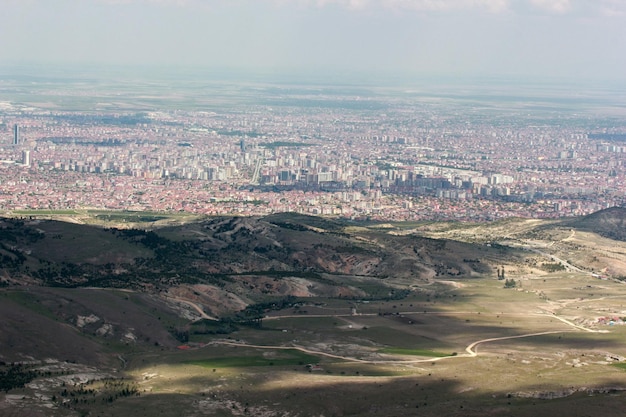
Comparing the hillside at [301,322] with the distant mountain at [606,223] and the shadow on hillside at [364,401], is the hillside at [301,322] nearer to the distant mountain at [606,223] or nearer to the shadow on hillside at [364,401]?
the shadow on hillside at [364,401]

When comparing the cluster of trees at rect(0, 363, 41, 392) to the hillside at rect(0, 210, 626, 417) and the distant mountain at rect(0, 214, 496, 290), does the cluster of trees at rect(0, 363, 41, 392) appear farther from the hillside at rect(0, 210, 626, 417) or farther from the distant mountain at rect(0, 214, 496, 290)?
the distant mountain at rect(0, 214, 496, 290)

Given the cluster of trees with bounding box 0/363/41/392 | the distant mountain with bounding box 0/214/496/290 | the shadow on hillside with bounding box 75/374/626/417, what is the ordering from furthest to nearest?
the distant mountain with bounding box 0/214/496/290 → the cluster of trees with bounding box 0/363/41/392 → the shadow on hillside with bounding box 75/374/626/417

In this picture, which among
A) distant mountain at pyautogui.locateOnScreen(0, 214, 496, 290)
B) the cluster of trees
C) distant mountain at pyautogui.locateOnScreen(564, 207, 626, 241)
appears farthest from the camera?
distant mountain at pyautogui.locateOnScreen(564, 207, 626, 241)

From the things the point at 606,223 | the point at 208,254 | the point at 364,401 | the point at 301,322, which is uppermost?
the point at 364,401

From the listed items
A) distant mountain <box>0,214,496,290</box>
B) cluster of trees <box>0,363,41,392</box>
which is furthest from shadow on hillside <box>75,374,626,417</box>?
distant mountain <box>0,214,496,290</box>

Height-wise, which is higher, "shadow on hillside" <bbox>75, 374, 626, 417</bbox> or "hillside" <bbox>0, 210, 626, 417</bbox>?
"shadow on hillside" <bbox>75, 374, 626, 417</bbox>

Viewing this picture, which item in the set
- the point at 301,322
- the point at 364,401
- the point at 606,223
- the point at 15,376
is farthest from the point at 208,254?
the point at 606,223

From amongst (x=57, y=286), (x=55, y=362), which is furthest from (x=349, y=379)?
(x=57, y=286)

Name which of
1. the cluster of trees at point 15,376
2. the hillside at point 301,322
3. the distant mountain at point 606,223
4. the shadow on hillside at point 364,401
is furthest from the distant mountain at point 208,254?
the shadow on hillside at point 364,401

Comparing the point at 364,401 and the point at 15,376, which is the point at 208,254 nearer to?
the point at 15,376
